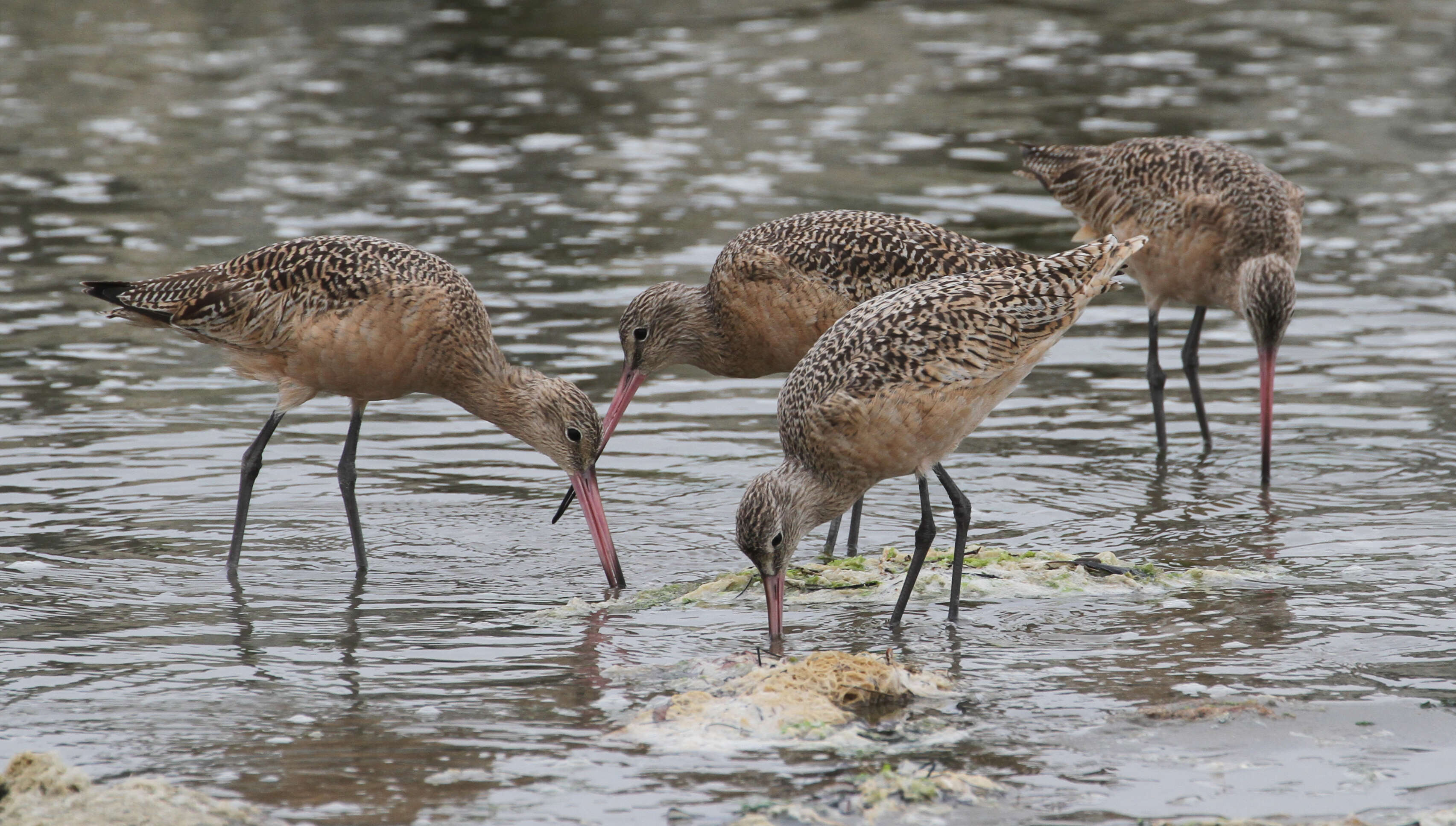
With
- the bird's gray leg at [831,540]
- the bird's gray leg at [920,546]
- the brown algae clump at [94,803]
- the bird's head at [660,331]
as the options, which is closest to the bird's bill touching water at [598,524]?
the bird's head at [660,331]

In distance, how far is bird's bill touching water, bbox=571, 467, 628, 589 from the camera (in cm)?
675

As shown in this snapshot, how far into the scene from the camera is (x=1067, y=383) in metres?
9.60

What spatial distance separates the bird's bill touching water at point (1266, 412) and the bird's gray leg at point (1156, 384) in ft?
1.44

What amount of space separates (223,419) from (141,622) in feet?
9.11

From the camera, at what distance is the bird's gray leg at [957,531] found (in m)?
6.27

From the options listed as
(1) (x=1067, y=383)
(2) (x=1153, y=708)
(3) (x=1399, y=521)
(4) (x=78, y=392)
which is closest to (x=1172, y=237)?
(1) (x=1067, y=383)

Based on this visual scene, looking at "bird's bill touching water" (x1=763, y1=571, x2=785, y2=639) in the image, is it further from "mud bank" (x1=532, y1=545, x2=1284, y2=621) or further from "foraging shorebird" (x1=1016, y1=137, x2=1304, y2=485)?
"foraging shorebird" (x1=1016, y1=137, x2=1304, y2=485)

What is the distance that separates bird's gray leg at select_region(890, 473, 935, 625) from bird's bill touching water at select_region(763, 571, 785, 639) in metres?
0.52

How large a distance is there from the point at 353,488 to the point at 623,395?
1.41 m

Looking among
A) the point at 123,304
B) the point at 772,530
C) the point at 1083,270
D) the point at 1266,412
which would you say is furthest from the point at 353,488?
the point at 1266,412

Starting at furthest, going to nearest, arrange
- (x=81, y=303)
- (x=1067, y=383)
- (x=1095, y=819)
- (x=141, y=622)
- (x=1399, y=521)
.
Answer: (x=81, y=303), (x=1067, y=383), (x=1399, y=521), (x=141, y=622), (x=1095, y=819)

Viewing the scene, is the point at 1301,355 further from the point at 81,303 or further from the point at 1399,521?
the point at 81,303

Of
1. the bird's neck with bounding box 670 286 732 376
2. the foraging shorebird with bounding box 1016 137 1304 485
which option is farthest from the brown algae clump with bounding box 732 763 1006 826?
the foraging shorebird with bounding box 1016 137 1304 485

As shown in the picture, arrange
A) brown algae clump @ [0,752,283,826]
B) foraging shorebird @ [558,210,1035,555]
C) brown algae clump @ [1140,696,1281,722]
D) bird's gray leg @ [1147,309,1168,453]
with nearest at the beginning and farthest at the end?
brown algae clump @ [0,752,283,826] < brown algae clump @ [1140,696,1281,722] < foraging shorebird @ [558,210,1035,555] < bird's gray leg @ [1147,309,1168,453]
